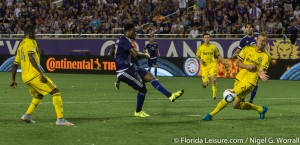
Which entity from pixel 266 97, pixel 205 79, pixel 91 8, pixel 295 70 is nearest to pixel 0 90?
pixel 205 79

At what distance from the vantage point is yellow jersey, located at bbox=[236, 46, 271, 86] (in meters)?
15.1

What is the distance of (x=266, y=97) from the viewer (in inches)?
894

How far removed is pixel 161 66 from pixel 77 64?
17.1ft

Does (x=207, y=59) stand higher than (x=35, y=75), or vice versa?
(x=35, y=75)

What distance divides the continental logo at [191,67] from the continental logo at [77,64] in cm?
422

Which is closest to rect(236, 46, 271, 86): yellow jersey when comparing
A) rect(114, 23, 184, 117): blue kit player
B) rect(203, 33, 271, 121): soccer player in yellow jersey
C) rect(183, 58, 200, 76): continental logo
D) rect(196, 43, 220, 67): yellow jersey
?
rect(203, 33, 271, 121): soccer player in yellow jersey

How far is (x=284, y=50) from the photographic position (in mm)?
34406

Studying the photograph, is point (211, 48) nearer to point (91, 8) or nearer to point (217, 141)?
point (217, 141)

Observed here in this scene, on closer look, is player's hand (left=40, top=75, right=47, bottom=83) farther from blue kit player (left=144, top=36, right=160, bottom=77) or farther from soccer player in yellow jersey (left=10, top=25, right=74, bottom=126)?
blue kit player (left=144, top=36, right=160, bottom=77)

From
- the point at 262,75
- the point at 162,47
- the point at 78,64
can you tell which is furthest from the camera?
the point at 162,47

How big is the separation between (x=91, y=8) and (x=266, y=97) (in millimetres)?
22519

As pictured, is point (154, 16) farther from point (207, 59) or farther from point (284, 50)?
point (207, 59)

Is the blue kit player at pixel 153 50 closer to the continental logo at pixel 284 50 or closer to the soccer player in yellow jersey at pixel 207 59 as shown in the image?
the continental logo at pixel 284 50

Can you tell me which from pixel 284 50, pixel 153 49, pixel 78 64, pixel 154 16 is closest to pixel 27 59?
pixel 153 49
